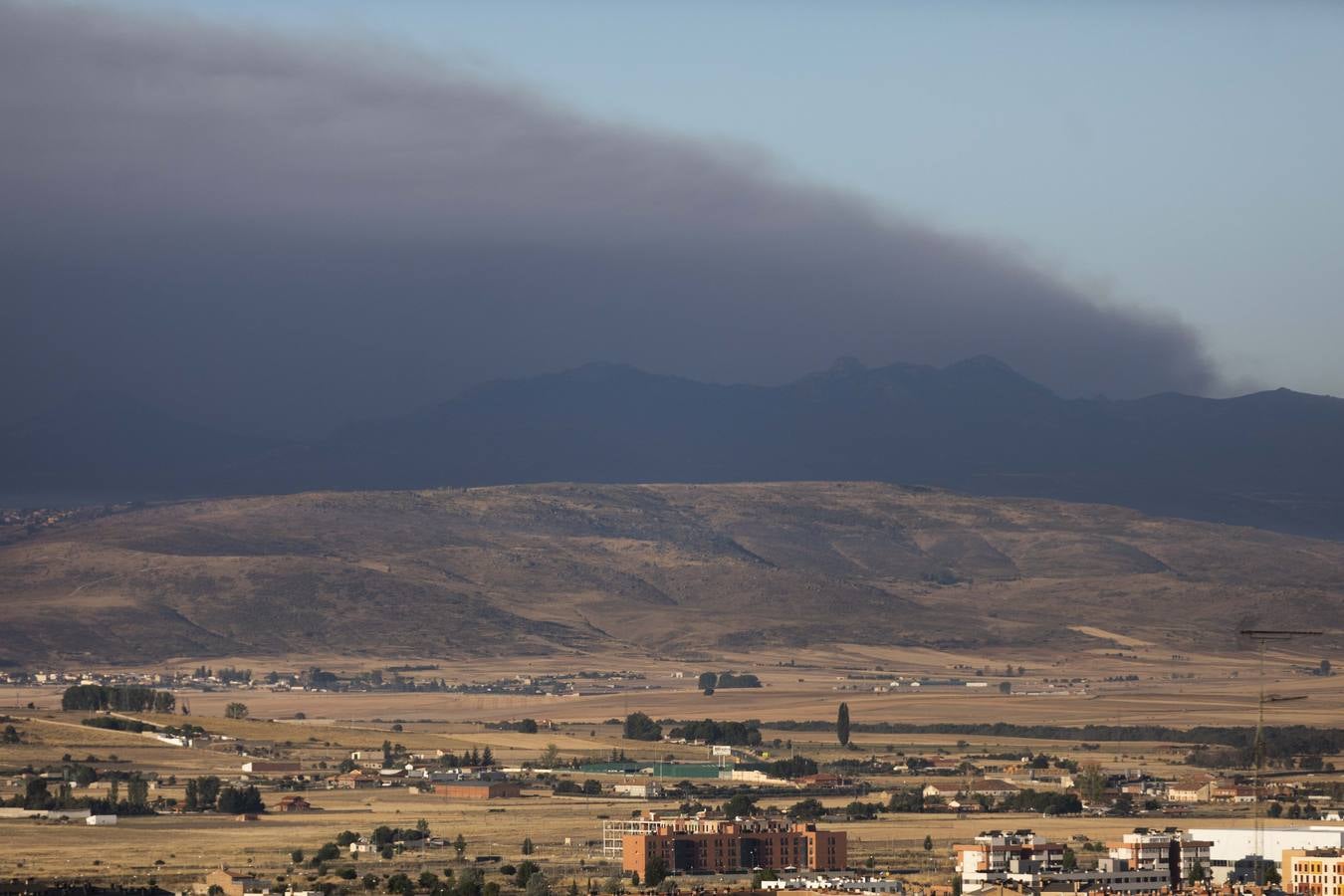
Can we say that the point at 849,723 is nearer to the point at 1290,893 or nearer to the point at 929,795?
the point at 929,795

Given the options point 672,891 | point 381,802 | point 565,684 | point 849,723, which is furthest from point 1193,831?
point 565,684

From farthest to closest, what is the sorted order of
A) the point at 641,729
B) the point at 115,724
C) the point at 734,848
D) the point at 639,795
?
the point at 641,729 < the point at 115,724 < the point at 639,795 < the point at 734,848

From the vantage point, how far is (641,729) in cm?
14888

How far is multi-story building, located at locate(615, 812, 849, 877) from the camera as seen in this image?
286 feet

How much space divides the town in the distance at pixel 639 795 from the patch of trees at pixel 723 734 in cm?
19

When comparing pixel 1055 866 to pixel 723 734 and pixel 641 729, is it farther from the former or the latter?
pixel 641 729

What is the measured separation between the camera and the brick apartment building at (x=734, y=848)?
3435 inches

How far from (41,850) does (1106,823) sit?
3907 centimetres

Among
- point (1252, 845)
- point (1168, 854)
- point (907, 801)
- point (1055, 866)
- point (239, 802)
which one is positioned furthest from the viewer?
point (907, 801)

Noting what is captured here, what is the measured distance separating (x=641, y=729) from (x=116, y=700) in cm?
2861

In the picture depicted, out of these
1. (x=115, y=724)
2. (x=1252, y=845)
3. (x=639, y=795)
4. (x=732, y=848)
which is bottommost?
(x=732, y=848)

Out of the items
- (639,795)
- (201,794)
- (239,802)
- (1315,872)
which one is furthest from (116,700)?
(1315,872)

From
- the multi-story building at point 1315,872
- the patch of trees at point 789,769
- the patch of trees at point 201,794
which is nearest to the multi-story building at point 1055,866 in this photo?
the multi-story building at point 1315,872

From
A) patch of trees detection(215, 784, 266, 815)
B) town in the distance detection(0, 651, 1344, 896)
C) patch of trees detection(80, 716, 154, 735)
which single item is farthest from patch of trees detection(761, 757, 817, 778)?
patch of trees detection(80, 716, 154, 735)
